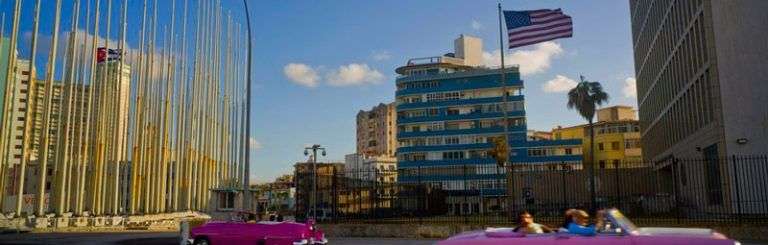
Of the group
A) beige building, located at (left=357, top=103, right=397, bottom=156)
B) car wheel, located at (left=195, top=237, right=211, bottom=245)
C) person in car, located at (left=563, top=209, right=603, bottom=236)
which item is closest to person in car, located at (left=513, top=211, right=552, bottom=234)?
person in car, located at (left=563, top=209, right=603, bottom=236)

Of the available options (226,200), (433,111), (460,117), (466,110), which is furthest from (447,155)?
(226,200)

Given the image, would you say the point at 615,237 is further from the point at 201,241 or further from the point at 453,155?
the point at 453,155

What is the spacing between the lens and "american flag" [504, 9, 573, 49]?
26812 millimetres

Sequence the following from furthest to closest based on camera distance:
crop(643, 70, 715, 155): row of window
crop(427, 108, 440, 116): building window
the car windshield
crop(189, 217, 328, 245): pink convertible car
Result: crop(427, 108, 440, 116): building window < crop(643, 70, 715, 155): row of window < crop(189, 217, 328, 245): pink convertible car < the car windshield

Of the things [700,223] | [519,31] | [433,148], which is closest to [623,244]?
[700,223]

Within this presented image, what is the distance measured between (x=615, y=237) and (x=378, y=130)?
5782 inches

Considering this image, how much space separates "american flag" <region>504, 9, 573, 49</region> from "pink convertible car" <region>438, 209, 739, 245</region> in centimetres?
1930

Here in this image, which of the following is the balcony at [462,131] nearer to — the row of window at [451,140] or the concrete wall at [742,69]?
the row of window at [451,140]

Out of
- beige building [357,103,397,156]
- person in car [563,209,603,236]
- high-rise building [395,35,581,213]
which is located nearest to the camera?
person in car [563,209,603,236]

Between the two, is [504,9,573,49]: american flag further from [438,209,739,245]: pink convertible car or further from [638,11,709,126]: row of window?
[438,209,739,245]: pink convertible car

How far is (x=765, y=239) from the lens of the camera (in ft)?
61.5

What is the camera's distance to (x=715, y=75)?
92.1 ft

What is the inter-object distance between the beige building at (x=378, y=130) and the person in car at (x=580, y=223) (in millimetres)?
135266

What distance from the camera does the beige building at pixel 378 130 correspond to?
150m
